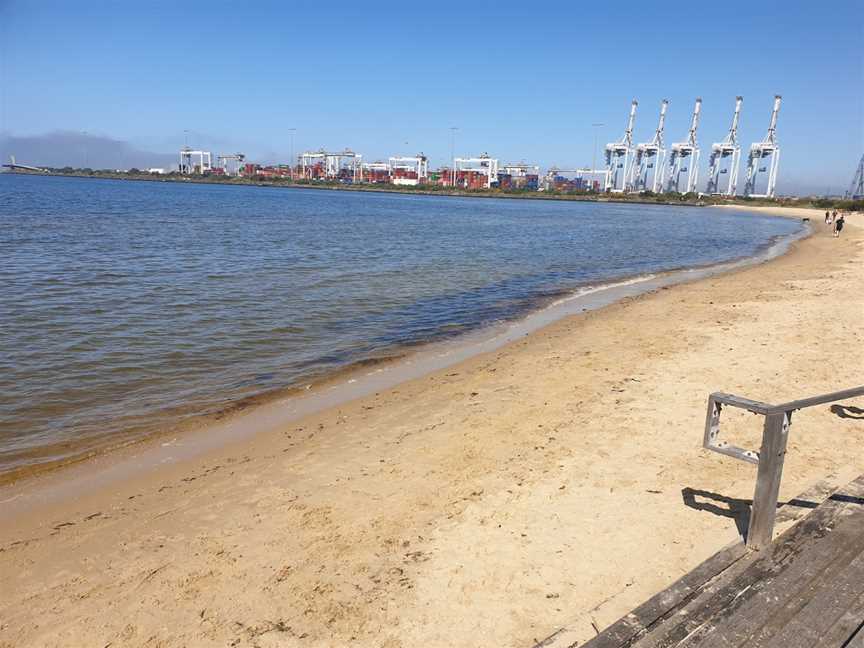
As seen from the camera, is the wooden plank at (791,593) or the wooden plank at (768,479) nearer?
the wooden plank at (791,593)

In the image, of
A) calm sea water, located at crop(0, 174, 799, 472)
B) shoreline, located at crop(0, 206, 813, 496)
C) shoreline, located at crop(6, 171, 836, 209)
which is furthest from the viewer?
shoreline, located at crop(6, 171, 836, 209)

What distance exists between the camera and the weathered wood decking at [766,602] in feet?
9.36

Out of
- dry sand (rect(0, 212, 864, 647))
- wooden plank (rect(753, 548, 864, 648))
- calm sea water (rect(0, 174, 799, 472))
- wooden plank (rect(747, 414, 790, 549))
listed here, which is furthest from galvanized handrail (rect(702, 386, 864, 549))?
calm sea water (rect(0, 174, 799, 472))

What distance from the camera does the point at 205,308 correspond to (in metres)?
14.2

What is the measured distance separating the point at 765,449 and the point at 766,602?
2.87 feet

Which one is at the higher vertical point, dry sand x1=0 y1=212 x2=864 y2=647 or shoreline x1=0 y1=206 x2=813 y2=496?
dry sand x1=0 y1=212 x2=864 y2=647

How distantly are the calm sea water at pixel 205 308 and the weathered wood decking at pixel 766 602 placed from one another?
6311 mm

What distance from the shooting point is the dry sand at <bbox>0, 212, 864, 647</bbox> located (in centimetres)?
364

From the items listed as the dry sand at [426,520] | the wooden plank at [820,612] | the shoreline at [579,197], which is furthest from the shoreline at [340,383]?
the shoreline at [579,197]

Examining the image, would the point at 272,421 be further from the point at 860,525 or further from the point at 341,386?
the point at 860,525

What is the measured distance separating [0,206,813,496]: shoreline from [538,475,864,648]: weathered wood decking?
520cm

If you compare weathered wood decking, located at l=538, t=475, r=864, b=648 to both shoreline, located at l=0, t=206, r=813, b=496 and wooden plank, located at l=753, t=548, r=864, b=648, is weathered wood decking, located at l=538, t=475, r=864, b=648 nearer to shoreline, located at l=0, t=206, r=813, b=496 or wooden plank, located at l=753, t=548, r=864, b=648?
wooden plank, located at l=753, t=548, r=864, b=648

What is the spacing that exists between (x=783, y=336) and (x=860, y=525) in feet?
25.3

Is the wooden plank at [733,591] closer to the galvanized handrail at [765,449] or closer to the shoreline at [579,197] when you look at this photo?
the galvanized handrail at [765,449]
